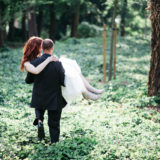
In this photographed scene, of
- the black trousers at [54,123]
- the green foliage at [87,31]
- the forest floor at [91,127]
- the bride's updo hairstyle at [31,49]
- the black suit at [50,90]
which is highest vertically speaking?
the green foliage at [87,31]

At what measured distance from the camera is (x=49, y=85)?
5.00m

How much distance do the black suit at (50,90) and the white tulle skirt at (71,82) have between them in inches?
4.1

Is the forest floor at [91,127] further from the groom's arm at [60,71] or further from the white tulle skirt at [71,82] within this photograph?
the groom's arm at [60,71]

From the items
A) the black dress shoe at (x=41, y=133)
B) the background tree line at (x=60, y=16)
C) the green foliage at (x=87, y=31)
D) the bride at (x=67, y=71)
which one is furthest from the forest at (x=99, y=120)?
the green foliage at (x=87, y=31)

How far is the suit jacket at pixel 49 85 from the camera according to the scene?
496cm

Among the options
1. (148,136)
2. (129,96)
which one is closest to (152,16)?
(129,96)

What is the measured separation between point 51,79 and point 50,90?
21cm

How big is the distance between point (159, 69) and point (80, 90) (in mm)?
3907

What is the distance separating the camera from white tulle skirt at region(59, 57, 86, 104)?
16.6 ft

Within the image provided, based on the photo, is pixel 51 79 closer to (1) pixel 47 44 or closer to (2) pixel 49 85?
(2) pixel 49 85

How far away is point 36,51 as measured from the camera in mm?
5250

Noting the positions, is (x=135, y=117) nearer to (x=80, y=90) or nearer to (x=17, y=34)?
(x=80, y=90)

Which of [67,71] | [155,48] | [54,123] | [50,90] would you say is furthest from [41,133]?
[155,48]

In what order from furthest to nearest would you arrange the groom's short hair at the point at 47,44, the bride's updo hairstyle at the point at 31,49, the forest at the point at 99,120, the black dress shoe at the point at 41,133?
the black dress shoe at the point at 41,133 → the bride's updo hairstyle at the point at 31,49 → the forest at the point at 99,120 → the groom's short hair at the point at 47,44
